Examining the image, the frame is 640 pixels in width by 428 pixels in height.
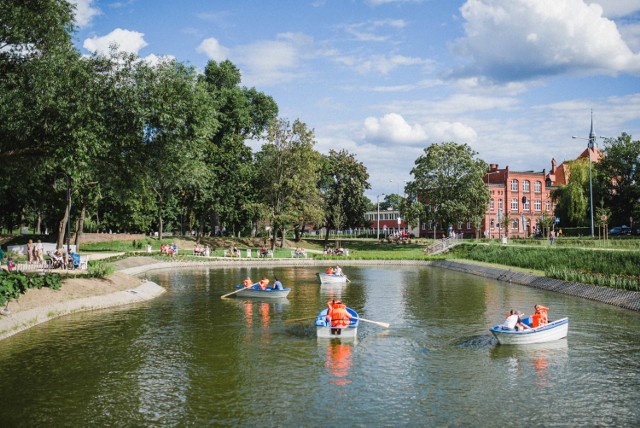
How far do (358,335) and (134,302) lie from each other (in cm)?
1646

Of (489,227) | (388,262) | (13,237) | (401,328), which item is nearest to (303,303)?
(401,328)

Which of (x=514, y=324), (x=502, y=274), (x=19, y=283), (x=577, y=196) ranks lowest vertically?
(x=502, y=274)

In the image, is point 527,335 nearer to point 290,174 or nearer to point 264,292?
point 264,292

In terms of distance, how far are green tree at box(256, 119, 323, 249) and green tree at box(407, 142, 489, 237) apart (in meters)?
18.6

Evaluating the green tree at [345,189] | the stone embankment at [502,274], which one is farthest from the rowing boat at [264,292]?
the green tree at [345,189]

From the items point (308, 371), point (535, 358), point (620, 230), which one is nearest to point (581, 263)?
point (535, 358)

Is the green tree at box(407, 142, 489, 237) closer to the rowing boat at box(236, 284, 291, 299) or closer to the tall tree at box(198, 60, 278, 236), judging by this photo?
the tall tree at box(198, 60, 278, 236)

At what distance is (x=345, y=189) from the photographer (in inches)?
3976

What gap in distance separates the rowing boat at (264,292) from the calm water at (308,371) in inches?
145

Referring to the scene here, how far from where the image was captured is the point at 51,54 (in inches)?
1109

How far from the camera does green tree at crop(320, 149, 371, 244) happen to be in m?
100

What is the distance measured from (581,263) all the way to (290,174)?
46218mm

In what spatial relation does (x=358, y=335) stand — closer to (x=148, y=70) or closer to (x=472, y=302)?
(x=472, y=302)

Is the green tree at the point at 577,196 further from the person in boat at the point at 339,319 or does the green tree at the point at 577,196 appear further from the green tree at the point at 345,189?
the person in boat at the point at 339,319
